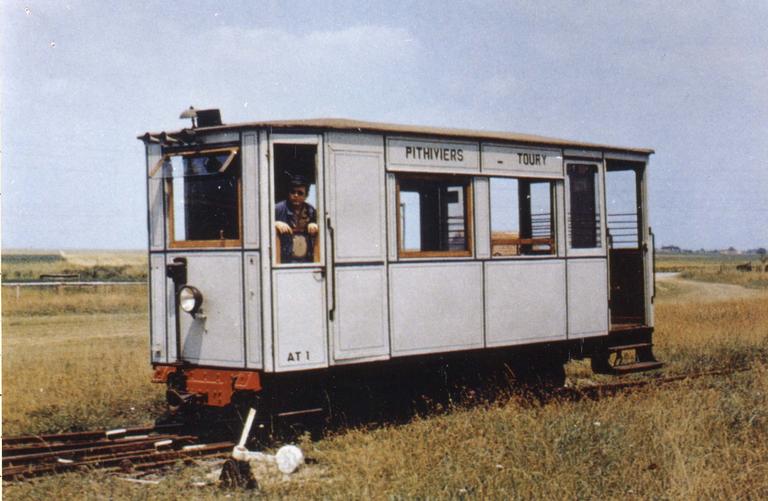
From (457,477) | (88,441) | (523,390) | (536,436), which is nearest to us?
(457,477)

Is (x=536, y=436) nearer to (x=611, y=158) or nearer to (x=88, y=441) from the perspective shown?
(x=88, y=441)

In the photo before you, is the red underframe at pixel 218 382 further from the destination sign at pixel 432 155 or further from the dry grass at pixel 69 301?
the dry grass at pixel 69 301

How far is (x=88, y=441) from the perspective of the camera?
7977mm

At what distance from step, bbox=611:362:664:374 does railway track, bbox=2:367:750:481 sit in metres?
5.76

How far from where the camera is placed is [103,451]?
7.54m

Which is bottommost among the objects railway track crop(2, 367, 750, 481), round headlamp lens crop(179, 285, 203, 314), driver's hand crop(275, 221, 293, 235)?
railway track crop(2, 367, 750, 481)

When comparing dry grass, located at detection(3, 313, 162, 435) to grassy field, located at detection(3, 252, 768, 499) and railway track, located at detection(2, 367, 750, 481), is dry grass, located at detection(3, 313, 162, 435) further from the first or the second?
railway track, located at detection(2, 367, 750, 481)

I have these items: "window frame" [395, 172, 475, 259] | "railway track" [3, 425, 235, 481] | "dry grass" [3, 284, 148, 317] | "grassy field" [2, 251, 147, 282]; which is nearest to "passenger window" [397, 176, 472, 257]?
"window frame" [395, 172, 475, 259]

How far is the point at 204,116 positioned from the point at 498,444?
4.38m

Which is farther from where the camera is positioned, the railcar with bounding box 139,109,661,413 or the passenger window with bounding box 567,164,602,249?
the passenger window with bounding box 567,164,602,249

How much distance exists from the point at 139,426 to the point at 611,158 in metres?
7.12

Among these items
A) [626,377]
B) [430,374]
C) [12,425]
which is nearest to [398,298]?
[430,374]

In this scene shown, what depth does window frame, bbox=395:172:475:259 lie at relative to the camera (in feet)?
29.4

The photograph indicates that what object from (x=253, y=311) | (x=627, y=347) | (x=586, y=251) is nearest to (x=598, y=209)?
(x=586, y=251)
